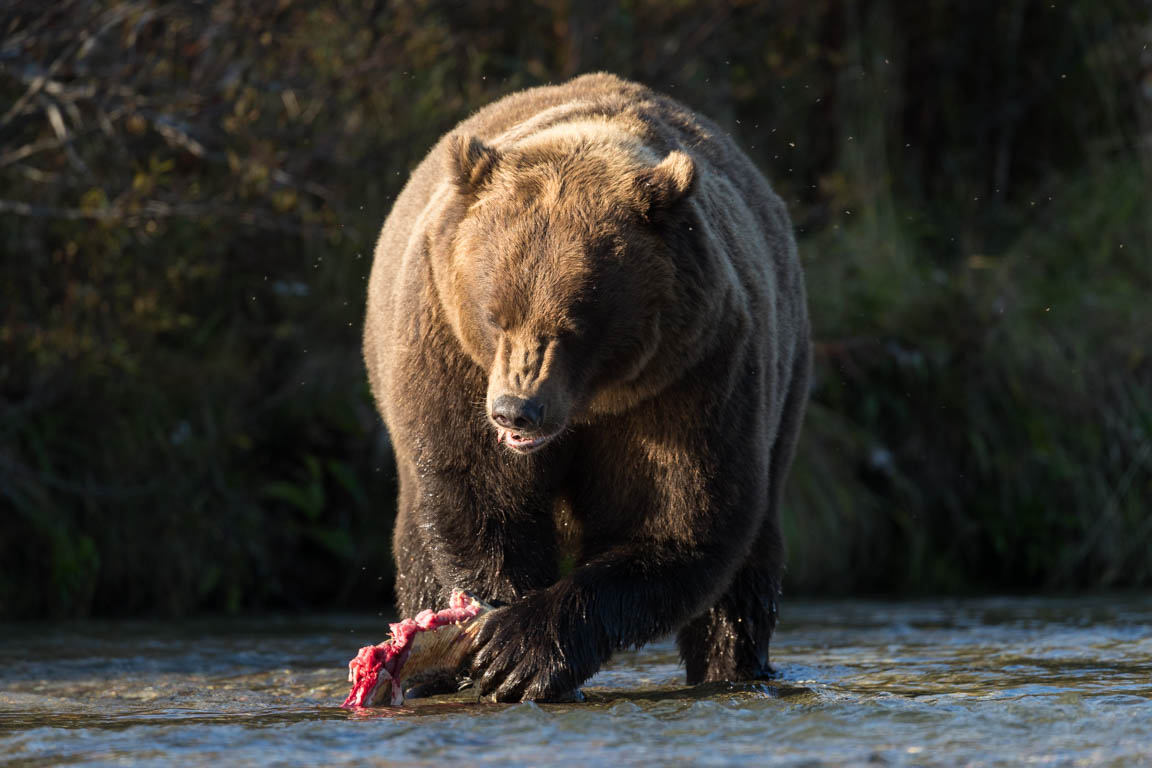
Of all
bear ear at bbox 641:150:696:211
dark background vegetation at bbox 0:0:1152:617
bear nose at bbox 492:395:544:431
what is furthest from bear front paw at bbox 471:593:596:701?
dark background vegetation at bbox 0:0:1152:617

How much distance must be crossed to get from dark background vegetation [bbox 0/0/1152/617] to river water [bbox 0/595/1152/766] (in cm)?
104

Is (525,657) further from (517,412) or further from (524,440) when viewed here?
(517,412)

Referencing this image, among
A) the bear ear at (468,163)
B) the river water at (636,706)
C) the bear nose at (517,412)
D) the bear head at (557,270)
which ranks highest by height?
the bear ear at (468,163)

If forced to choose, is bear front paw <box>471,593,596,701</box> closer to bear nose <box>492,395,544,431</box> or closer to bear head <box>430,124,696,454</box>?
bear head <box>430,124,696,454</box>

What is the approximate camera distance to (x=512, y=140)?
5062 mm

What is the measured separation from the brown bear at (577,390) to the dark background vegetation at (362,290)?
275 centimetres

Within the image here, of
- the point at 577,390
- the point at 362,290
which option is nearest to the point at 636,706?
the point at 577,390

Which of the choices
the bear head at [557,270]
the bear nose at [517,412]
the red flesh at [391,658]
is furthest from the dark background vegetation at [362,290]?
the bear nose at [517,412]

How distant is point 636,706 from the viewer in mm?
4484

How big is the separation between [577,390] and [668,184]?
0.60m

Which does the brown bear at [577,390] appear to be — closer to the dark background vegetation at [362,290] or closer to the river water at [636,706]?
the river water at [636,706]

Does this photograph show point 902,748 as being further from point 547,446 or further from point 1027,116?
point 1027,116

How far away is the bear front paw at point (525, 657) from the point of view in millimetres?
4586

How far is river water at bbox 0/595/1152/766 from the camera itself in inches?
153
